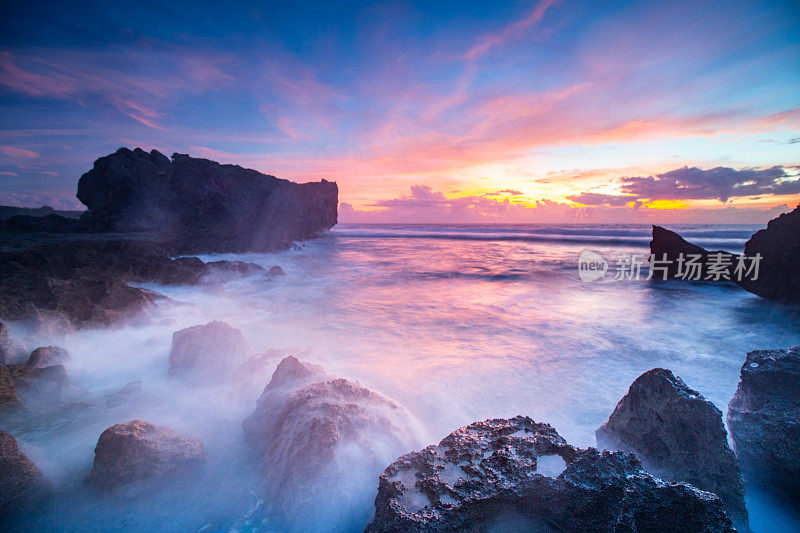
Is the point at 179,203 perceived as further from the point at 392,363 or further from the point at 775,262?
the point at 775,262

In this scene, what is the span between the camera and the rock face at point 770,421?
244cm

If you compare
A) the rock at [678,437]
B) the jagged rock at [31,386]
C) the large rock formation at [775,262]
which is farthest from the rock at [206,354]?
the large rock formation at [775,262]

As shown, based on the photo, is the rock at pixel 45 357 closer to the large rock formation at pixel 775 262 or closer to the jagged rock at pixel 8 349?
the jagged rock at pixel 8 349

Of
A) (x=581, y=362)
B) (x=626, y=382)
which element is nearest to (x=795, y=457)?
(x=626, y=382)

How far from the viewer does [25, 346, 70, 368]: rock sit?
11.4 feet

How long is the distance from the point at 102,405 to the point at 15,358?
1335 millimetres

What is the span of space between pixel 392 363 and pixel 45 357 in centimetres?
440

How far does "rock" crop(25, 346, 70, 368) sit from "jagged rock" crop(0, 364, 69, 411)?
0.93 feet

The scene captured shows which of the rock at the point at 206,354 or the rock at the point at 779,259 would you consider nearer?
the rock at the point at 206,354

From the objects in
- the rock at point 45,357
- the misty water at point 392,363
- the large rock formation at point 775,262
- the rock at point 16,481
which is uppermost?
the large rock formation at point 775,262

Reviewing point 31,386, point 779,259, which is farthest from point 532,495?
point 779,259

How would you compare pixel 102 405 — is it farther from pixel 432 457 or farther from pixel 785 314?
pixel 785 314

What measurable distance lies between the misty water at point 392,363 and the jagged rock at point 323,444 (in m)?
0.04

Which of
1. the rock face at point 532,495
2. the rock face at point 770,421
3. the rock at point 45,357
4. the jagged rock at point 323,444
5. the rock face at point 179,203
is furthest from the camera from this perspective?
the rock face at point 179,203
